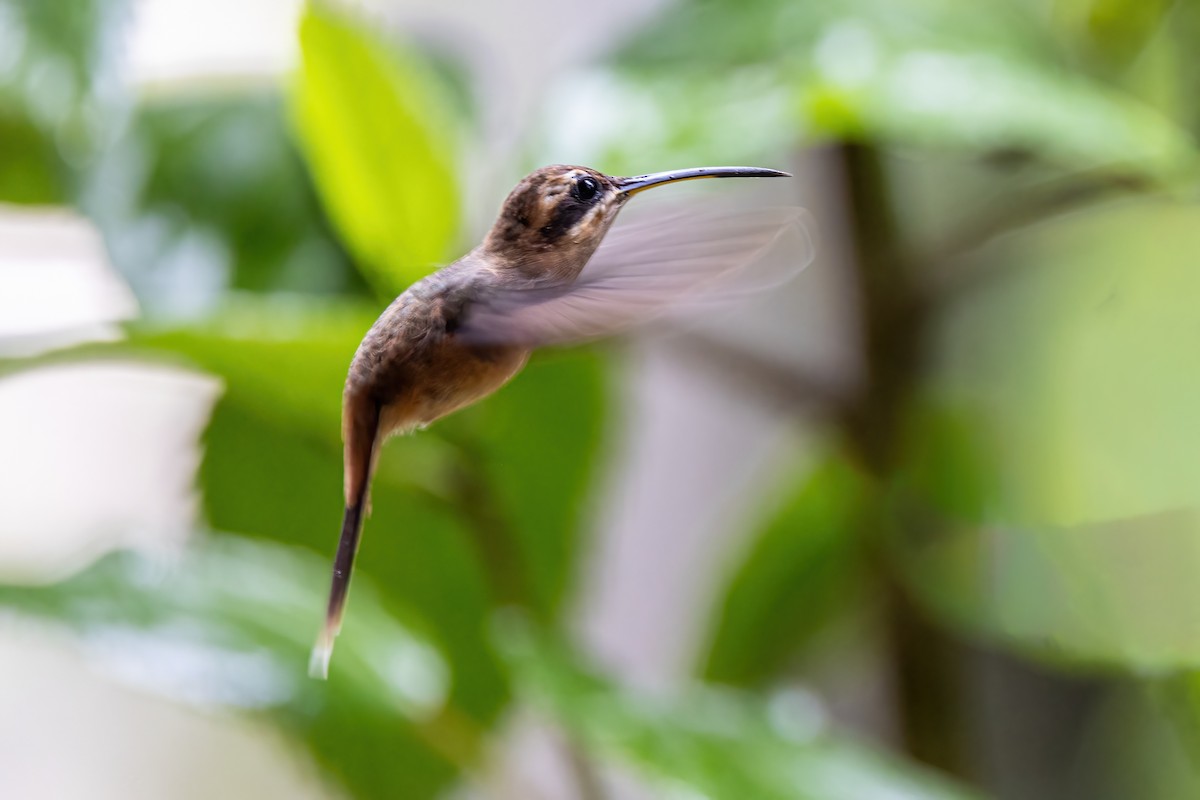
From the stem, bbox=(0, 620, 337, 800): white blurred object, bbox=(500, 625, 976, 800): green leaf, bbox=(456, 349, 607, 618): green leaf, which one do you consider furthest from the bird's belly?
bbox=(0, 620, 337, 800): white blurred object

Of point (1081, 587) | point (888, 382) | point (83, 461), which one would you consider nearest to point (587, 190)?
point (1081, 587)

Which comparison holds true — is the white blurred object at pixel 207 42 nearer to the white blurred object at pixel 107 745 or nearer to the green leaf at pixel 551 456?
the green leaf at pixel 551 456

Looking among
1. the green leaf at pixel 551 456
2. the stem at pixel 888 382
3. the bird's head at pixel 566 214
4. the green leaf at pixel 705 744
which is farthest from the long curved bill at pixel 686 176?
the stem at pixel 888 382

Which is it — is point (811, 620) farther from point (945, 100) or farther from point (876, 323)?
point (945, 100)

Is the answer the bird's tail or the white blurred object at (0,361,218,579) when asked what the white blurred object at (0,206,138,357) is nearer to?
the bird's tail

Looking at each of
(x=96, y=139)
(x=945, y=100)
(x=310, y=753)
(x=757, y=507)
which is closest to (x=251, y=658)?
(x=310, y=753)

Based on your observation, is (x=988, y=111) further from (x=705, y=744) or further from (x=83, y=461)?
(x=83, y=461)
